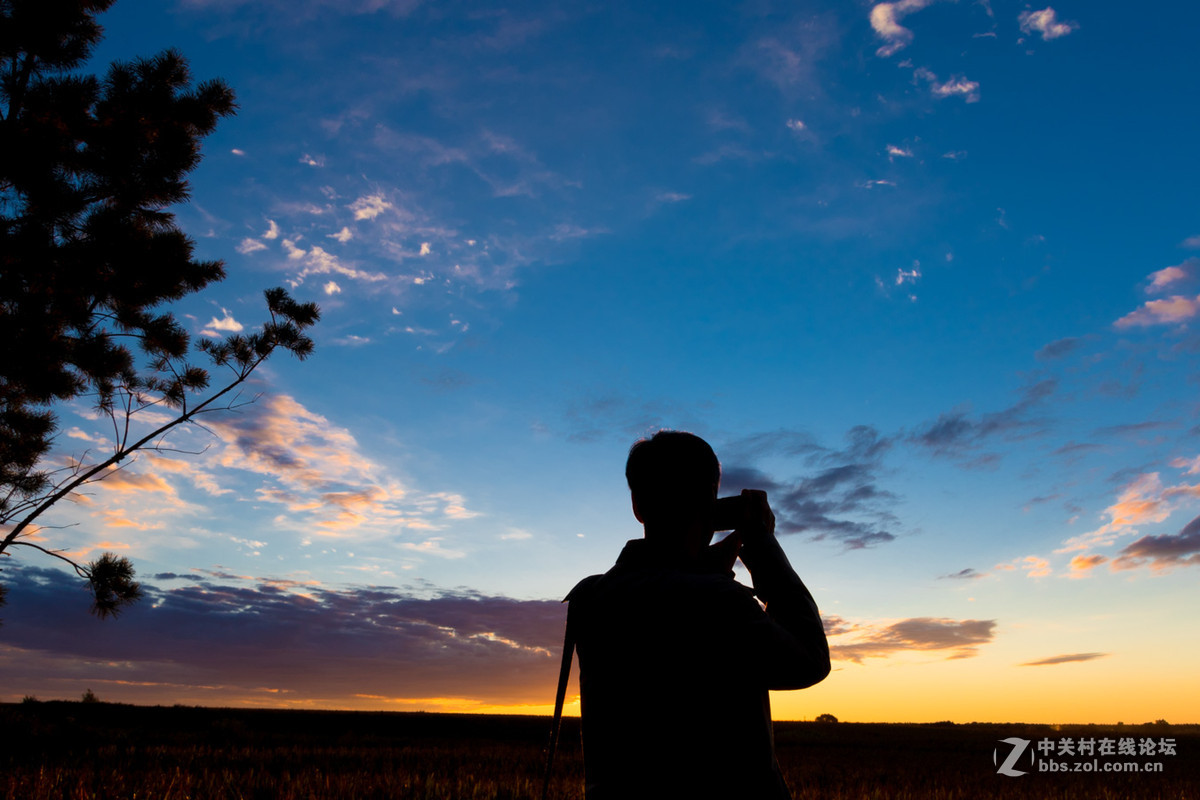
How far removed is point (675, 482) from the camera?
2.07 m

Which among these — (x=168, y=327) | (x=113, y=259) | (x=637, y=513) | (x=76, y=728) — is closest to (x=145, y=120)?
(x=113, y=259)

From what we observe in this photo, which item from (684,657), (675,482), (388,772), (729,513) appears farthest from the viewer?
(388,772)

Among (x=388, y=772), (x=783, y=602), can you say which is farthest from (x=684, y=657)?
(x=388, y=772)

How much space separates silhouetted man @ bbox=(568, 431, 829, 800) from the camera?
5.90 ft

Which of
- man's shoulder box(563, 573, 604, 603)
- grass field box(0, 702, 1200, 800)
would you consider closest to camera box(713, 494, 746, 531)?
man's shoulder box(563, 573, 604, 603)

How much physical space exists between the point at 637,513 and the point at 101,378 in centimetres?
1397

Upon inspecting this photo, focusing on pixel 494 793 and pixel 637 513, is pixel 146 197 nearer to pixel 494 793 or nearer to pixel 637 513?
pixel 494 793

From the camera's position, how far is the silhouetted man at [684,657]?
1.80 m

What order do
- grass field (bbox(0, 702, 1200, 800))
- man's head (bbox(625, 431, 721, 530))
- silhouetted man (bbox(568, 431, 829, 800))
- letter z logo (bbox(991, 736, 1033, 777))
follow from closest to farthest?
1. silhouetted man (bbox(568, 431, 829, 800))
2. man's head (bbox(625, 431, 721, 530))
3. grass field (bbox(0, 702, 1200, 800))
4. letter z logo (bbox(991, 736, 1033, 777))

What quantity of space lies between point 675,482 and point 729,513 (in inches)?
10.5

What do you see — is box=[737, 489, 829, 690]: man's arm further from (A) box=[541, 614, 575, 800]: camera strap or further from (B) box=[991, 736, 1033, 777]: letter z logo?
(B) box=[991, 736, 1033, 777]: letter z logo

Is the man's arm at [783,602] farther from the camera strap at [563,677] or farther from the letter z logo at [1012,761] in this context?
the letter z logo at [1012,761]

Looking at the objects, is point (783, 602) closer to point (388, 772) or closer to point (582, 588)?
point (582, 588)

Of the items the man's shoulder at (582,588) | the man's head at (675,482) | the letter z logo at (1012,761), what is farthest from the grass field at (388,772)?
the man's head at (675,482)
